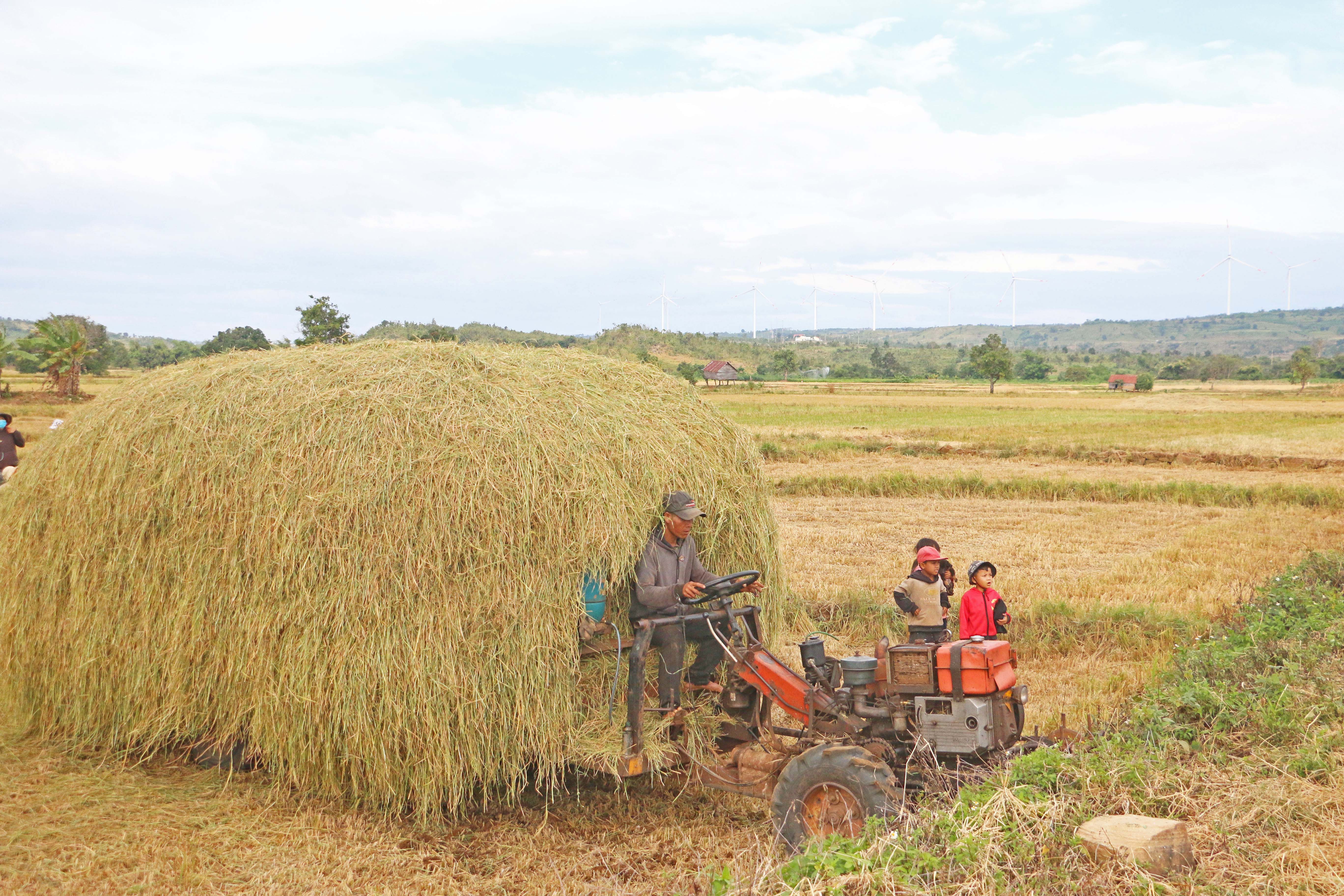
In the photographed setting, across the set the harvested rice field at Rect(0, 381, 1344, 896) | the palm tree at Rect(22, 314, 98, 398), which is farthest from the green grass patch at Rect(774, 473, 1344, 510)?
the palm tree at Rect(22, 314, 98, 398)

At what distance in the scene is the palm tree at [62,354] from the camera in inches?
1957

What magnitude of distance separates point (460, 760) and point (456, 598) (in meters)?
1.00

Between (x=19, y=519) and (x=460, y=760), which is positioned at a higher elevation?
Result: (x=19, y=519)

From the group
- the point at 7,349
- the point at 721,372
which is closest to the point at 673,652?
the point at 7,349

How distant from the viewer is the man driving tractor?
634 cm

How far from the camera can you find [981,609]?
7.73 m

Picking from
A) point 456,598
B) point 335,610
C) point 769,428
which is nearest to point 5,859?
point 335,610

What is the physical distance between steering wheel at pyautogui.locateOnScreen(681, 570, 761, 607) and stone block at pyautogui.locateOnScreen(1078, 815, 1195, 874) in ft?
8.10

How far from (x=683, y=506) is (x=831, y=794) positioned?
1.98 meters

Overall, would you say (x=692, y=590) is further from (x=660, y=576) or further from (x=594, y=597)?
(x=594, y=597)

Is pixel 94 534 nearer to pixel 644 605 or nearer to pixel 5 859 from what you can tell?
pixel 5 859

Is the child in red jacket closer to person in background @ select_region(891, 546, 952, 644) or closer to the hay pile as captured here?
person in background @ select_region(891, 546, 952, 644)

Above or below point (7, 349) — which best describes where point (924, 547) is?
below

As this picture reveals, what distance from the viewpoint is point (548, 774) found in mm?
6367
